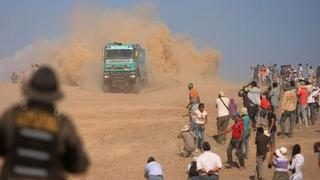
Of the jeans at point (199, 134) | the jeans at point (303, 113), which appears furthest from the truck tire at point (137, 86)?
the jeans at point (199, 134)

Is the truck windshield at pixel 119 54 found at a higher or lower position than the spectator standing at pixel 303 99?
higher

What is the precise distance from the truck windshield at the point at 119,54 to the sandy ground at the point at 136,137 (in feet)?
12.7

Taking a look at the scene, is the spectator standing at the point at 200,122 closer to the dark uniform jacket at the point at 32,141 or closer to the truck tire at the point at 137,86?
the dark uniform jacket at the point at 32,141

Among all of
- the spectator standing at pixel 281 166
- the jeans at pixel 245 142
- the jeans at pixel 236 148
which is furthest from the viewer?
the jeans at pixel 245 142

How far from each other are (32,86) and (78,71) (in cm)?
4480

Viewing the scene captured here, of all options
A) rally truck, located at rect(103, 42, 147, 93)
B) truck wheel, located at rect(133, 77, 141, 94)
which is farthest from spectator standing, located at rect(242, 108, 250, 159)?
truck wheel, located at rect(133, 77, 141, 94)

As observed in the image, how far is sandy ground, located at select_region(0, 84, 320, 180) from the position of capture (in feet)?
50.9

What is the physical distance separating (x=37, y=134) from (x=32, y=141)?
0.05 m

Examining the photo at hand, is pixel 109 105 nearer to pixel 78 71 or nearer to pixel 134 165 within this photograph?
pixel 134 165

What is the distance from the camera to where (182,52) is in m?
58.2

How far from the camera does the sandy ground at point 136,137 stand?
15.5m

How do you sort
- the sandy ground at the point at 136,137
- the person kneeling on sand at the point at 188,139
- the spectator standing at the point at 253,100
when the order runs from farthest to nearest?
the spectator standing at the point at 253,100 → the person kneeling on sand at the point at 188,139 → the sandy ground at the point at 136,137

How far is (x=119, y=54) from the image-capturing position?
120ft

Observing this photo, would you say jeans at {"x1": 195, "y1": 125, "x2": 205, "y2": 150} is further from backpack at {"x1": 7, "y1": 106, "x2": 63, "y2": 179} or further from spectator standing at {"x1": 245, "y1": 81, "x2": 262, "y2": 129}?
backpack at {"x1": 7, "y1": 106, "x2": 63, "y2": 179}
